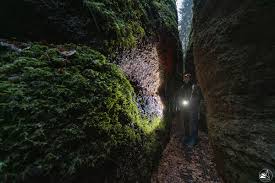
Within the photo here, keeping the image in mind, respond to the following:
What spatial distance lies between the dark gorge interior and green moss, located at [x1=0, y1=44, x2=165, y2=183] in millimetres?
15

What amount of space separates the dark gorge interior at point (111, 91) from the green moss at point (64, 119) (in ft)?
0.05

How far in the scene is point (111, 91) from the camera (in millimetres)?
4586

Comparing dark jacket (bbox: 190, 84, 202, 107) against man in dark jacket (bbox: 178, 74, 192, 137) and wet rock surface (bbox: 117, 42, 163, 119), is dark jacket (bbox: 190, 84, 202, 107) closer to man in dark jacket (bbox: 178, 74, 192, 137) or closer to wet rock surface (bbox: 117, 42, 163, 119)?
man in dark jacket (bbox: 178, 74, 192, 137)

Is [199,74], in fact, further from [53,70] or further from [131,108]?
[53,70]

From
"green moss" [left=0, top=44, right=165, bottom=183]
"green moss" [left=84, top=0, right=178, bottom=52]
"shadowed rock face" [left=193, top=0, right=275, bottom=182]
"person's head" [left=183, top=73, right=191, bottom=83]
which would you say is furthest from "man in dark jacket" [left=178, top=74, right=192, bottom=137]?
"green moss" [left=0, top=44, right=165, bottom=183]

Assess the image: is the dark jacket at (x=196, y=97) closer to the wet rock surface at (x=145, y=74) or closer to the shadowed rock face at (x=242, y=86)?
the wet rock surface at (x=145, y=74)

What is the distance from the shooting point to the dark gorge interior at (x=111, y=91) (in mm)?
2945

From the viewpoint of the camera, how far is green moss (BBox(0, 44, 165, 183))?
2.66 metres

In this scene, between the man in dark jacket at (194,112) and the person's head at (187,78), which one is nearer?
the man in dark jacket at (194,112)

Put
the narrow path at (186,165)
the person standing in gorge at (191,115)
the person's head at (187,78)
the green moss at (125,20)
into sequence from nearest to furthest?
the green moss at (125,20)
the narrow path at (186,165)
the person standing in gorge at (191,115)
the person's head at (187,78)

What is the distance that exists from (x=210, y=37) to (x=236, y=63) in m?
2.00

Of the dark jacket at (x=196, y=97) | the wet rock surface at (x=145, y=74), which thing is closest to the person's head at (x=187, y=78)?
the dark jacket at (x=196, y=97)

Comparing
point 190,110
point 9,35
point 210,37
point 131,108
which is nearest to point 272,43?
point 210,37

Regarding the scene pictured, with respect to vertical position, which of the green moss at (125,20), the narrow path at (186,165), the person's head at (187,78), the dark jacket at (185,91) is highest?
the green moss at (125,20)
